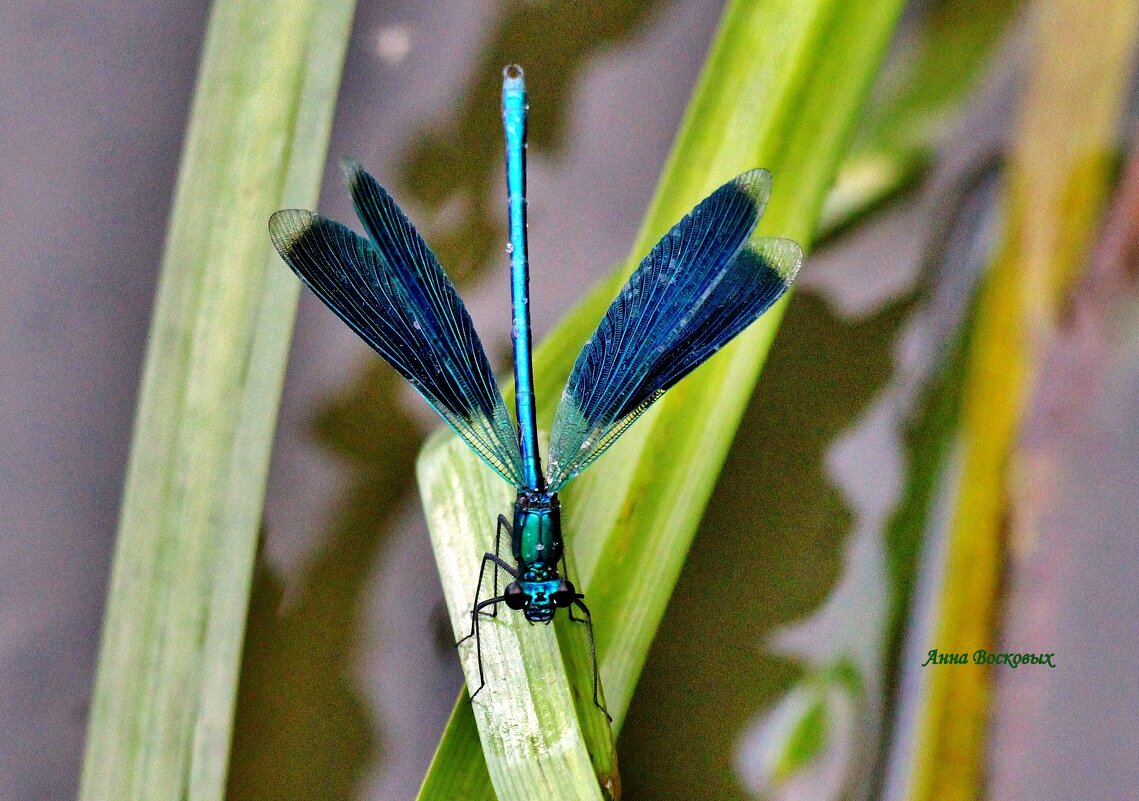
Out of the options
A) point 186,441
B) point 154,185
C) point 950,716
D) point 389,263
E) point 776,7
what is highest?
point 776,7

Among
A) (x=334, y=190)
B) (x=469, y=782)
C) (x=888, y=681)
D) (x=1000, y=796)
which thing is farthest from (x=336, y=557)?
(x=1000, y=796)

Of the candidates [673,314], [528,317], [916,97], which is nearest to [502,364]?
[528,317]

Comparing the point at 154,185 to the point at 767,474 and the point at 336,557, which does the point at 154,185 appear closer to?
the point at 336,557

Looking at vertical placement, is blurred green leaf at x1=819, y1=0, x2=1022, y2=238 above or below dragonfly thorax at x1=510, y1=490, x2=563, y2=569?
above

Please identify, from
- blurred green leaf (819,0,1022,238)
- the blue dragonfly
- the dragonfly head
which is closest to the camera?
the dragonfly head

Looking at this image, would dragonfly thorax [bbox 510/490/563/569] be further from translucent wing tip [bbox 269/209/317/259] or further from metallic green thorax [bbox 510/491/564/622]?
translucent wing tip [bbox 269/209/317/259]
